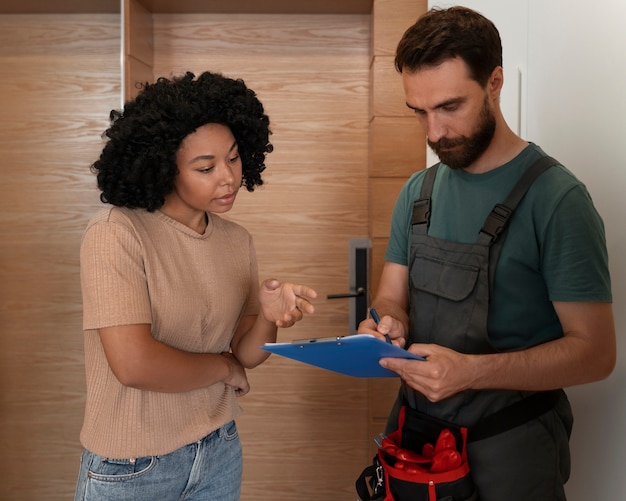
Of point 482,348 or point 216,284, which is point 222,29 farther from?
point 482,348

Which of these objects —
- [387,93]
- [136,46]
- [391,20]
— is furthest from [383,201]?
[136,46]

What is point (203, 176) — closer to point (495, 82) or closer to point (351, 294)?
point (495, 82)

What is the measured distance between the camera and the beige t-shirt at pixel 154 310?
1354mm

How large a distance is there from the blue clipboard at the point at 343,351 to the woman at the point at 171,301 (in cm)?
14

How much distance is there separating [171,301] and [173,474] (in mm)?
361

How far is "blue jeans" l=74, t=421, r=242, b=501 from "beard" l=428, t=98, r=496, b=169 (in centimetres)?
79

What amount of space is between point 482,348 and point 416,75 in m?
0.61

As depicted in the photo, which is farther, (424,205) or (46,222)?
(46,222)

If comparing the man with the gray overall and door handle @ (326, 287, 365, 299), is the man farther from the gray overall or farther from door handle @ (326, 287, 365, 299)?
door handle @ (326, 287, 365, 299)

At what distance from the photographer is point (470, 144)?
150 cm

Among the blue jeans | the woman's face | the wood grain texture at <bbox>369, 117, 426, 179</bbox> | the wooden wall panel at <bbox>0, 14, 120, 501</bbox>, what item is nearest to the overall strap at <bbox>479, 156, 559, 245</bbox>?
the woman's face

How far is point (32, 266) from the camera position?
3.00m

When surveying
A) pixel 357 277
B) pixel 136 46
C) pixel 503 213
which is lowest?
pixel 357 277

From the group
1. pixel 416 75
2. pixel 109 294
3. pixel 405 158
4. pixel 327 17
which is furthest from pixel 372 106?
pixel 109 294
